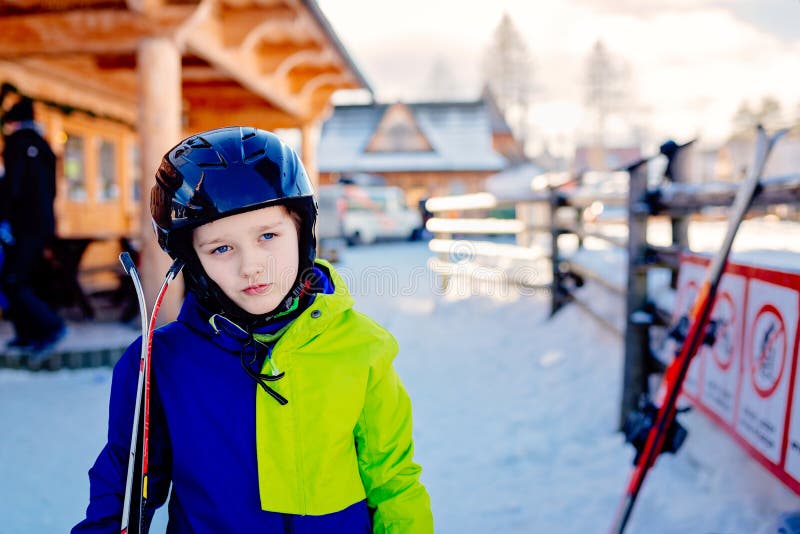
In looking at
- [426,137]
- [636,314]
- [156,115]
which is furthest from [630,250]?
[426,137]

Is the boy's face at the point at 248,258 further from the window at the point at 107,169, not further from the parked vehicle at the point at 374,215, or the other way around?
the parked vehicle at the point at 374,215

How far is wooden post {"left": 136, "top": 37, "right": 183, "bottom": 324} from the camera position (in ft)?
16.7

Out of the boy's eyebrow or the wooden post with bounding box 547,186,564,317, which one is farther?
the wooden post with bounding box 547,186,564,317

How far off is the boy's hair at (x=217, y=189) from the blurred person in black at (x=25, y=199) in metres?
4.43

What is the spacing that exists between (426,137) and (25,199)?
2445 centimetres

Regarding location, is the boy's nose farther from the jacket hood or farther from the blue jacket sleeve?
the blue jacket sleeve

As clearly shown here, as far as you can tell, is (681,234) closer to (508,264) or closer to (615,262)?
(615,262)

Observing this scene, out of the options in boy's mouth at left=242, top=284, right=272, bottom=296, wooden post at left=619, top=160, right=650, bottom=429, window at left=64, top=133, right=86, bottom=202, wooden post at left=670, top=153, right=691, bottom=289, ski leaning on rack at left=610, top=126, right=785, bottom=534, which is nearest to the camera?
boy's mouth at left=242, top=284, right=272, bottom=296

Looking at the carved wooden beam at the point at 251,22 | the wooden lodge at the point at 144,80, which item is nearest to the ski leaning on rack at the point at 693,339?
the wooden lodge at the point at 144,80

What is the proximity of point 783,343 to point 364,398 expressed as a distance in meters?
1.75

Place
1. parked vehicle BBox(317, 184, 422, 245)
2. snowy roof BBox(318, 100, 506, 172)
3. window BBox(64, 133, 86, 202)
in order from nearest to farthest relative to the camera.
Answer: window BBox(64, 133, 86, 202) < parked vehicle BBox(317, 184, 422, 245) < snowy roof BBox(318, 100, 506, 172)

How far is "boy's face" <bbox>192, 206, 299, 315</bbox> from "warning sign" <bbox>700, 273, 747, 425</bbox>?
6.43 feet

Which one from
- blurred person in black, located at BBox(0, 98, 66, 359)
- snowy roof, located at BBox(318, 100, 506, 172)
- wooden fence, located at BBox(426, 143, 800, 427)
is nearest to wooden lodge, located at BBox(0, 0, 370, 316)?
blurred person in black, located at BBox(0, 98, 66, 359)

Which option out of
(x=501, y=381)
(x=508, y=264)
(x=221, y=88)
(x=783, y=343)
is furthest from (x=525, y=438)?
(x=221, y=88)
